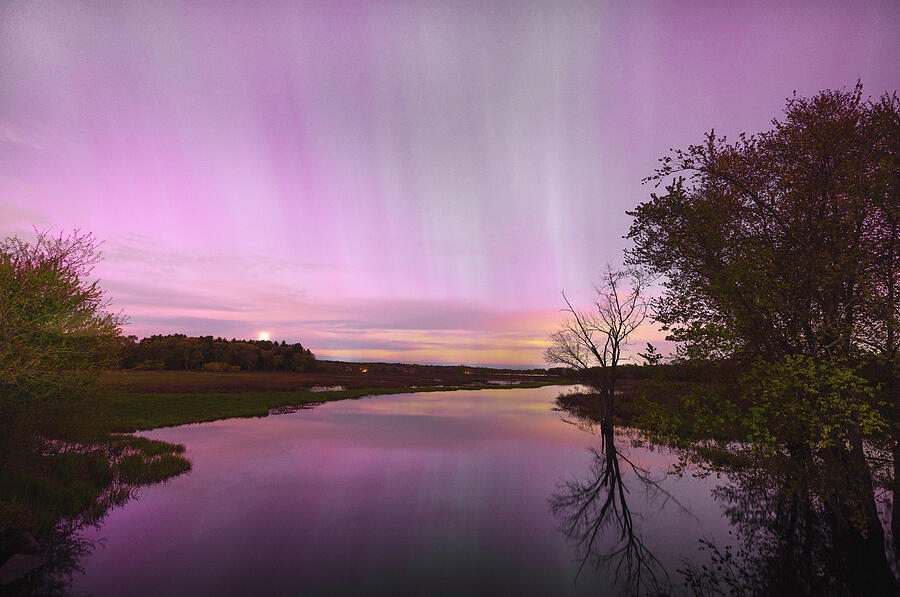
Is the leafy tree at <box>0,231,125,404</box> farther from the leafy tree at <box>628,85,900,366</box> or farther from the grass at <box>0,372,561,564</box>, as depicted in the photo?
the leafy tree at <box>628,85,900,366</box>

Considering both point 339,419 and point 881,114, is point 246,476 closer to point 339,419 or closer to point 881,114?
point 339,419

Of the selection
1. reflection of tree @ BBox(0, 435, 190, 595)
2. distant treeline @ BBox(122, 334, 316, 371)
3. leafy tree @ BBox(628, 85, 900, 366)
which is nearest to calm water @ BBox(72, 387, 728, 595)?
reflection of tree @ BBox(0, 435, 190, 595)

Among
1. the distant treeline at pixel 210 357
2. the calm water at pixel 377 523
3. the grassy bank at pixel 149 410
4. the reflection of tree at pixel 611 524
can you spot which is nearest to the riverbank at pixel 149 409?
the grassy bank at pixel 149 410

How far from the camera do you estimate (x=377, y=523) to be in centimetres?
1620

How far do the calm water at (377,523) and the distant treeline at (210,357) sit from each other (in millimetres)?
135007

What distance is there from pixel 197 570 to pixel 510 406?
54137 millimetres

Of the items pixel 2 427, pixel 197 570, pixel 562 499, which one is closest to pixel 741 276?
pixel 562 499

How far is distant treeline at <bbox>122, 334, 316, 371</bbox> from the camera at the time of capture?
13912 cm

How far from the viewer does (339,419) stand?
43625 mm

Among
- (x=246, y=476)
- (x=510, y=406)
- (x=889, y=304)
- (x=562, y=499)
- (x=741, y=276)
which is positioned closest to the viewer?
(x=889, y=304)

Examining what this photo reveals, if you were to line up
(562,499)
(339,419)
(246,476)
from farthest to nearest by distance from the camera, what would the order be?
A: (339,419) → (246,476) → (562,499)

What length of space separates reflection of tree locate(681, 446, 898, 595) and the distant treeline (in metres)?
154

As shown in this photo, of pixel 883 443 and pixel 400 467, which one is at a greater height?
pixel 883 443

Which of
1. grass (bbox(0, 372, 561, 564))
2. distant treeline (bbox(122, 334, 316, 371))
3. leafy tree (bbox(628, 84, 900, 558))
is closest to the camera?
leafy tree (bbox(628, 84, 900, 558))
